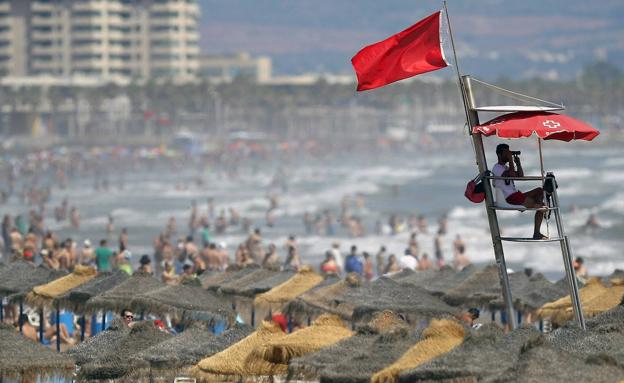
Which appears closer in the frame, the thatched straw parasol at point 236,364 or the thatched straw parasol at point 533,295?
the thatched straw parasol at point 236,364

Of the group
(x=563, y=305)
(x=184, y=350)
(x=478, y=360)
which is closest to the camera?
(x=478, y=360)

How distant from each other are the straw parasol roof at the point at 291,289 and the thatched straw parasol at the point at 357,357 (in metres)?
6.51

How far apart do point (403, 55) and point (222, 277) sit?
948cm

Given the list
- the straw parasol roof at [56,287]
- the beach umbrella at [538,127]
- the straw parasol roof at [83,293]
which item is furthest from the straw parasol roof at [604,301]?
the straw parasol roof at [56,287]

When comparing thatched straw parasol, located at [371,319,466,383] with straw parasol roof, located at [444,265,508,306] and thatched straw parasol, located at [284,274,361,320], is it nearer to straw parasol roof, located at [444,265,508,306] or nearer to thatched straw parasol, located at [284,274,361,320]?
thatched straw parasol, located at [284,274,361,320]

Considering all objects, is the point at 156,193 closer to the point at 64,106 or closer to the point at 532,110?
the point at 532,110

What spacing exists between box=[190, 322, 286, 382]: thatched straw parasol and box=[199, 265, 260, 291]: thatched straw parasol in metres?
7.56

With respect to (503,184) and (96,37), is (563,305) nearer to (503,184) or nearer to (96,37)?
(503,184)

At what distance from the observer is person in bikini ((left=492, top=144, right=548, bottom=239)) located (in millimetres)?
12289

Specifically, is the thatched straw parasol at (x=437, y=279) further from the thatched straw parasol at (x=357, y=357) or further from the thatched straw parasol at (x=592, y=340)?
the thatched straw parasol at (x=592, y=340)

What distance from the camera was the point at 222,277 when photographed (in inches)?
846

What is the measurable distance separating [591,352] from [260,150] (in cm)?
10811

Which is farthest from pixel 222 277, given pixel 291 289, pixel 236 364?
pixel 236 364

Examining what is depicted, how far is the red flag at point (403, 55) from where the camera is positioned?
12.4 m
